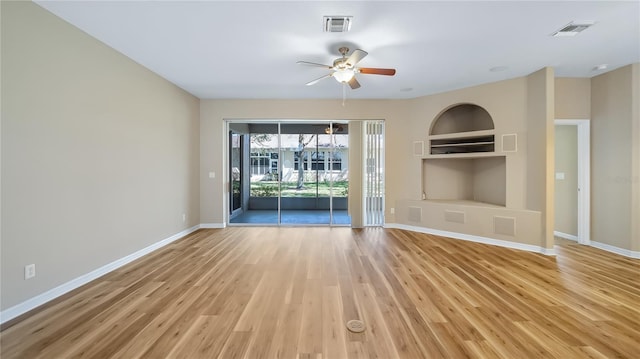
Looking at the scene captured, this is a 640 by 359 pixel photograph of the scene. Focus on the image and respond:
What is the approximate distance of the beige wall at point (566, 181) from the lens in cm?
453

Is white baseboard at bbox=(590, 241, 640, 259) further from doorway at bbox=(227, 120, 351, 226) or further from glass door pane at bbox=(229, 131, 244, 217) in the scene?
glass door pane at bbox=(229, 131, 244, 217)

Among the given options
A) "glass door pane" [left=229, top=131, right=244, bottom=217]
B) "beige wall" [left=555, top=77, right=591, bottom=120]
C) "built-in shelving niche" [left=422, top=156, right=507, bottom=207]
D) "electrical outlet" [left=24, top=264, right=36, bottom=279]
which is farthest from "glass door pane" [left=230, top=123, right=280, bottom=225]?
"beige wall" [left=555, top=77, right=591, bottom=120]

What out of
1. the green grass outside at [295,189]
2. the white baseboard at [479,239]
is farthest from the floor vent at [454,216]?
Result: the green grass outside at [295,189]

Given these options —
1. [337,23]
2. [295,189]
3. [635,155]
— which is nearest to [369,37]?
[337,23]

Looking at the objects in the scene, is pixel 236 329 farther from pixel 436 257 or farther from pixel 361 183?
pixel 361 183

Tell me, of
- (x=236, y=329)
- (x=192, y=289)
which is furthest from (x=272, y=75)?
(x=236, y=329)

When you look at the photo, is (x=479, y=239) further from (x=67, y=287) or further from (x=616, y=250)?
(x=67, y=287)

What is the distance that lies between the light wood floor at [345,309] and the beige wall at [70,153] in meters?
0.43

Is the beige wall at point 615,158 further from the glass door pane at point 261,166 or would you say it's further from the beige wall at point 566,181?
the glass door pane at point 261,166

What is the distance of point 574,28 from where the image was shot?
2.83 m

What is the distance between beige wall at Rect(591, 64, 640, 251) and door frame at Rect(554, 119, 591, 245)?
2.4 inches

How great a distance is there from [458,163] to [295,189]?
4428 mm

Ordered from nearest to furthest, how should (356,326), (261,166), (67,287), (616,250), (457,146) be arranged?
(356,326), (67,287), (616,250), (457,146), (261,166)

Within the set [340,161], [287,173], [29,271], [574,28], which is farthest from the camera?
[287,173]
